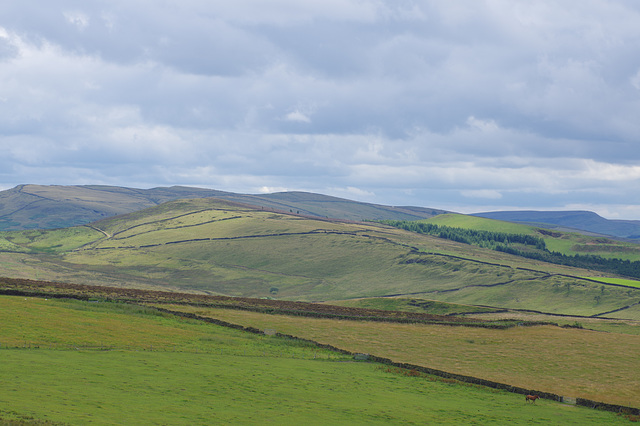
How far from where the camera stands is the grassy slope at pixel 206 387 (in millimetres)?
41312

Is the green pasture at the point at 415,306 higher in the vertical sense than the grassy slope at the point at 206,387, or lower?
lower

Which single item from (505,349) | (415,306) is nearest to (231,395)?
(505,349)

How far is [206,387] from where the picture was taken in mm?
51844

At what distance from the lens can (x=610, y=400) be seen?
60875mm

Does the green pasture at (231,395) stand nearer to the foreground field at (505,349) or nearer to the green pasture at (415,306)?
the foreground field at (505,349)

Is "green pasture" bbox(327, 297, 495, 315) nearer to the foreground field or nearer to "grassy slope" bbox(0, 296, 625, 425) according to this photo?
the foreground field

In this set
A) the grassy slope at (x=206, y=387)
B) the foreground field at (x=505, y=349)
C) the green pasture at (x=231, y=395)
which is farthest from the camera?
the foreground field at (x=505, y=349)

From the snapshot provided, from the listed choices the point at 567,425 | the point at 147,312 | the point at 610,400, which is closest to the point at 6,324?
the point at 147,312

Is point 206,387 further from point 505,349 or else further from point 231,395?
point 505,349

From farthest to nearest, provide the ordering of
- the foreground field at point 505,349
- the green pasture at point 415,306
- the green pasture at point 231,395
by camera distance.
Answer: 1. the green pasture at point 415,306
2. the foreground field at point 505,349
3. the green pasture at point 231,395

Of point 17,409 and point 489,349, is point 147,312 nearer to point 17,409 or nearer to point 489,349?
point 489,349

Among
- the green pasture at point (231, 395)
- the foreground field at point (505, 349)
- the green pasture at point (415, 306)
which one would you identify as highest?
the green pasture at point (231, 395)

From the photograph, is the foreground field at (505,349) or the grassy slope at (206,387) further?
the foreground field at (505,349)

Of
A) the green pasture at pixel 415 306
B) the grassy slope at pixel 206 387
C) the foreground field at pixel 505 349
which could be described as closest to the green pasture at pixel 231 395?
the grassy slope at pixel 206 387
